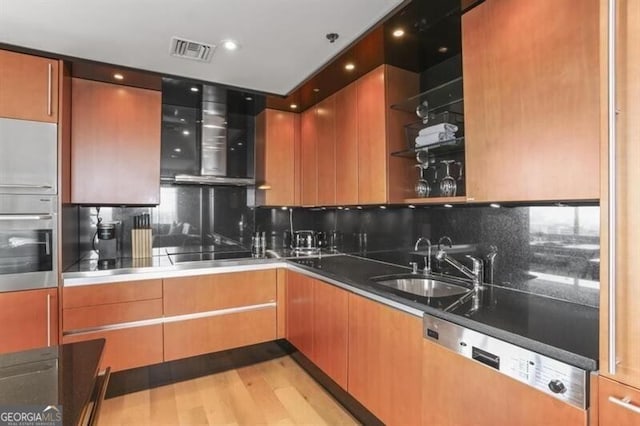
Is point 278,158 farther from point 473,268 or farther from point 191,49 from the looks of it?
point 473,268

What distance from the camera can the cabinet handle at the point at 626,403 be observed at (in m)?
0.84

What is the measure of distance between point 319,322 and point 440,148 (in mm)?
1386

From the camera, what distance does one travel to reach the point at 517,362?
111cm

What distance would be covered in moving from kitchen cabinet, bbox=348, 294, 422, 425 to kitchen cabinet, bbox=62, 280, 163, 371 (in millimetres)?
1429

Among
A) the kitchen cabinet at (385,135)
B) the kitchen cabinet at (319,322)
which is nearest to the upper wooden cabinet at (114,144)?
the kitchen cabinet at (319,322)

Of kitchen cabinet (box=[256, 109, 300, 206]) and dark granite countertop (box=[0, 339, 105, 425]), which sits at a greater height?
kitchen cabinet (box=[256, 109, 300, 206])

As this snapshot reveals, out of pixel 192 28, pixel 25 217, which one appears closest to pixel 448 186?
pixel 192 28

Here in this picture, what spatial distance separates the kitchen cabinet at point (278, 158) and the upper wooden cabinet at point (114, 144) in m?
0.91

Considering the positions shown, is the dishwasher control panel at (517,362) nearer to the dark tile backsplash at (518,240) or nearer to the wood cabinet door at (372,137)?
the dark tile backsplash at (518,240)

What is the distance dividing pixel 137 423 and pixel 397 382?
160 centimetres

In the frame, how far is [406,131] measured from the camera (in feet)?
7.16

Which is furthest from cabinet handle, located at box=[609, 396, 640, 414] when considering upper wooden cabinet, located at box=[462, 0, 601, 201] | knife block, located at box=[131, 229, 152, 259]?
knife block, located at box=[131, 229, 152, 259]

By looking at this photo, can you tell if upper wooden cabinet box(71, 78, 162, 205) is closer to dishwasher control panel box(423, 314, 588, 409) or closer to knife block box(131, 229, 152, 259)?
knife block box(131, 229, 152, 259)

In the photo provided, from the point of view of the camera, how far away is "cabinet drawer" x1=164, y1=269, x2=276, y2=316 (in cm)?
245
